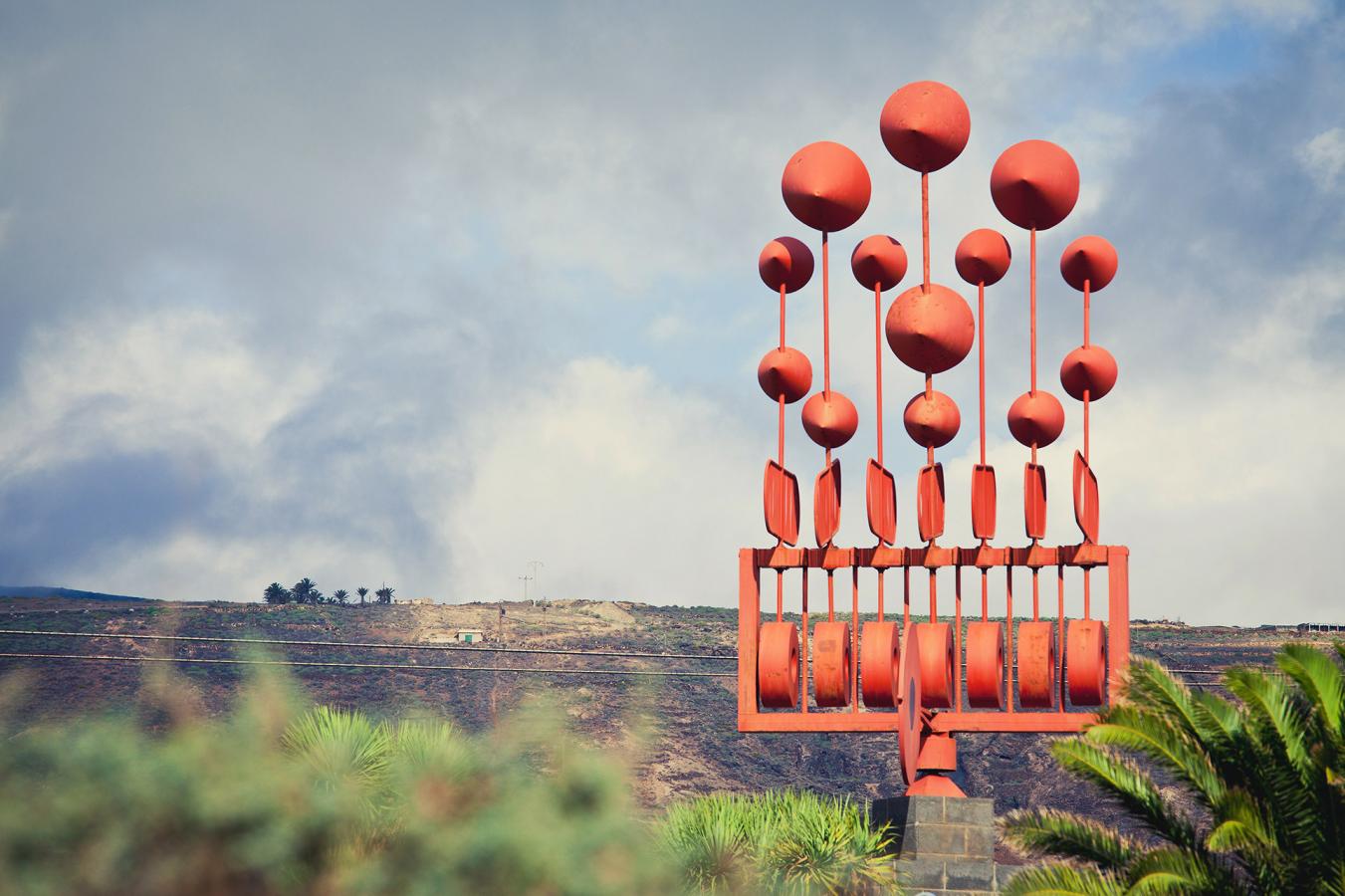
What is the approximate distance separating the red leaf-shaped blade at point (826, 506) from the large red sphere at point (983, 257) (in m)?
3.57

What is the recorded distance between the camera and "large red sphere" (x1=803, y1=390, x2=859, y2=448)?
71.5 ft

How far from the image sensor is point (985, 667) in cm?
2036

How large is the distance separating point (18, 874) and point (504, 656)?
47.1 metres

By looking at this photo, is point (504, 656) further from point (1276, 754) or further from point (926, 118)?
point (1276, 754)

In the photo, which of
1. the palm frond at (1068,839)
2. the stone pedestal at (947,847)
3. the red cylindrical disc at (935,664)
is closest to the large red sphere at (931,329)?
the red cylindrical disc at (935,664)

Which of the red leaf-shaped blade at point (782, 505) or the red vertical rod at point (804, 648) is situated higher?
the red leaf-shaped blade at point (782, 505)

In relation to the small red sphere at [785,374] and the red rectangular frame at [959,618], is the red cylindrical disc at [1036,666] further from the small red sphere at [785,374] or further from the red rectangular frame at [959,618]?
the small red sphere at [785,374]

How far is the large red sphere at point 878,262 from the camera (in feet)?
73.5

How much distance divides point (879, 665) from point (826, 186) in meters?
6.46

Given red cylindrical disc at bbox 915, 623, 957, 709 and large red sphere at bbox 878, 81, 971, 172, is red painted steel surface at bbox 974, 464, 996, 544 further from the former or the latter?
large red sphere at bbox 878, 81, 971, 172

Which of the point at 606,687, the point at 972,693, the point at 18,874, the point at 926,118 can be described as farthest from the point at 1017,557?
the point at 606,687

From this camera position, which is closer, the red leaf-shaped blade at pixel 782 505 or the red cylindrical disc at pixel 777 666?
the red cylindrical disc at pixel 777 666

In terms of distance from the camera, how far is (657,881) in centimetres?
1484

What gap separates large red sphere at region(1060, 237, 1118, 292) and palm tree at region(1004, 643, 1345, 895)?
8.98m
